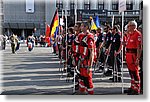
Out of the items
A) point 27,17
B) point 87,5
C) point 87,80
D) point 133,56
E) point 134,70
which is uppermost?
point 87,5

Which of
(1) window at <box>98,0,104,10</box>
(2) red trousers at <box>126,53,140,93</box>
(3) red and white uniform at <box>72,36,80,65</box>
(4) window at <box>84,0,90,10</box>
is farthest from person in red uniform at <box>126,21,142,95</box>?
(1) window at <box>98,0,104,10</box>

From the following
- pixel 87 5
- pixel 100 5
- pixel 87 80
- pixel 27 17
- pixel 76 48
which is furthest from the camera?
pixel 27 17

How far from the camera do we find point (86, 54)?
7676 millimetres

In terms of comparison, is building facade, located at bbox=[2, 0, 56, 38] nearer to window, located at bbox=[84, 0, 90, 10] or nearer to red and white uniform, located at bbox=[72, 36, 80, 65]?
window, located at bbox=[84, 0, 90, 10]

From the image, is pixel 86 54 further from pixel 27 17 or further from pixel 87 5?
pixel 27 17

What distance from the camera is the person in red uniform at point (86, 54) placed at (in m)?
7.57

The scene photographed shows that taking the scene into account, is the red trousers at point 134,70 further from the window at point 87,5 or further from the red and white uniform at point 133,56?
the window at point 87,5

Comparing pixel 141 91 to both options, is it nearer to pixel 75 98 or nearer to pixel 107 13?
pixel 75 98

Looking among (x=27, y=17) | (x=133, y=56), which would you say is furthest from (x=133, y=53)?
(x=27, y=17)

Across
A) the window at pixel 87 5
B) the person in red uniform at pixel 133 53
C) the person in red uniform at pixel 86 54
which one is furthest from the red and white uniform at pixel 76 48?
the window at pixel 87 5

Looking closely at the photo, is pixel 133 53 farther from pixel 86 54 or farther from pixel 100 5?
pixel 100 5

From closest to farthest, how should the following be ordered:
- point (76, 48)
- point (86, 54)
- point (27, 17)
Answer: point (86, 54) < point (76, 48) < point (27, 17)

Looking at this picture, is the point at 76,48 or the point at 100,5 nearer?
the point at 76,48

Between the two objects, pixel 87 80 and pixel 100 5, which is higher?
pixel 100 5
